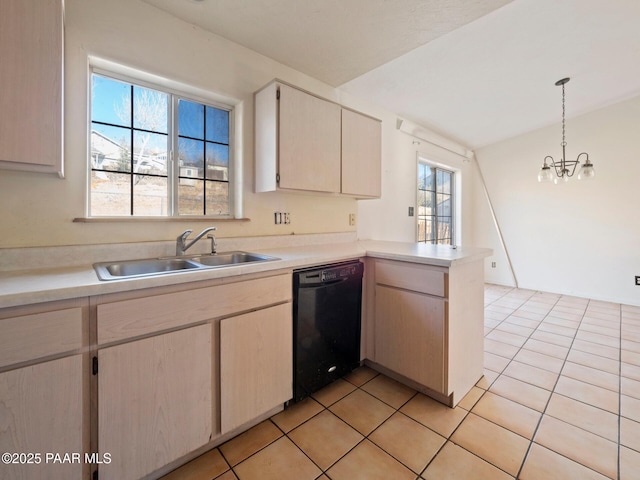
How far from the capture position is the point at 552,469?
1.27 metres

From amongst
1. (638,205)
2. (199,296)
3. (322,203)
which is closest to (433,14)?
(322,203)

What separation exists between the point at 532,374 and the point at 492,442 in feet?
3.06

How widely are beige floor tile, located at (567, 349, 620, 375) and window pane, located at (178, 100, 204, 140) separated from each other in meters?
3.37

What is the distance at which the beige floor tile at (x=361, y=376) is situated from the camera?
1982 millimetres

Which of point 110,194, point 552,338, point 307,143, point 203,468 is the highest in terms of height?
point 307,143

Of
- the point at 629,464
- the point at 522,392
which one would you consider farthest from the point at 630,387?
the point at 629,464

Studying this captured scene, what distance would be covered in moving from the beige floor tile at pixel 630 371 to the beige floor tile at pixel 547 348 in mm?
327

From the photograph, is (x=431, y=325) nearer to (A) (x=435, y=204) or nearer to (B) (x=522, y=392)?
(B) (x=522, y=392)

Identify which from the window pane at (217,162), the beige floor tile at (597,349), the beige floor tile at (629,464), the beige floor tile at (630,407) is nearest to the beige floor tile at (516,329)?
the beige floor tile at (597,349)

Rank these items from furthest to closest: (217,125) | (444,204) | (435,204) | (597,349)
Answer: (444,204) < (435,204) < (597,349) < (217,125)

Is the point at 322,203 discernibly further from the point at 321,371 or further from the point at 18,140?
the point at 18,140

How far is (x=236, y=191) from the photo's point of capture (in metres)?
2.05

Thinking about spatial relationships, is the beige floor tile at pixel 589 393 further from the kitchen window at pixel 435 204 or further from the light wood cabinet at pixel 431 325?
the kitchen window at pixel 435 204

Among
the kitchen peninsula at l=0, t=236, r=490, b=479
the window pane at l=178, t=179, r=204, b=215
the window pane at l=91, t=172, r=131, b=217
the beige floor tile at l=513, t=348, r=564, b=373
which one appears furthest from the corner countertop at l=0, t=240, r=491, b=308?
the beige floor tile at l=513, t=348, r=564, b=373
